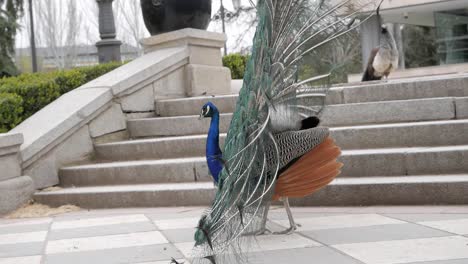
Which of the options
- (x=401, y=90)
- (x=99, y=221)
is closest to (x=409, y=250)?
(x=99, y=221)

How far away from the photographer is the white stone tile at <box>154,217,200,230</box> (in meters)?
5.15

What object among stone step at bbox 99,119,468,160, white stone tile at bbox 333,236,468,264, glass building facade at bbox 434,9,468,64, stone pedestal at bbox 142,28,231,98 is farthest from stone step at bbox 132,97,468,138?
glass building facade at bbox 434,9,468,64

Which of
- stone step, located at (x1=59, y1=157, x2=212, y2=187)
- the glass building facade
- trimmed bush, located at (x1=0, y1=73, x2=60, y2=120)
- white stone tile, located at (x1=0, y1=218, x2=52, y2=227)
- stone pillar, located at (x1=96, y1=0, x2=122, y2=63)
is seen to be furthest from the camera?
the glass building facade

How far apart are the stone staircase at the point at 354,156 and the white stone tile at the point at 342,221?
21.6 inches

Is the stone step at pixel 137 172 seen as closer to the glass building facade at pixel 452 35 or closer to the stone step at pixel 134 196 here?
the stone step at pixel 134 196

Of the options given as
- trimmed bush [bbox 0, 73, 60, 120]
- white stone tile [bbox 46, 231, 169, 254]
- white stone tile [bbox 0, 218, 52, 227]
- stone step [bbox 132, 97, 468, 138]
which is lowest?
white stone tile [bbox 0, 218, 52, 227]

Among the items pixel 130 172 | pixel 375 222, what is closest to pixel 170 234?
pixel 375 222

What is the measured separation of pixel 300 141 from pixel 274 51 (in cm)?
65

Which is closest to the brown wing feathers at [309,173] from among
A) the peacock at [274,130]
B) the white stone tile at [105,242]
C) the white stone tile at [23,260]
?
the peacock at [274,130]

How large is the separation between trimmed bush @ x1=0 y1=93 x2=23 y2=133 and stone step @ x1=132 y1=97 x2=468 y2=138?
2115 mm

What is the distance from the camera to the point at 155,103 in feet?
28.5

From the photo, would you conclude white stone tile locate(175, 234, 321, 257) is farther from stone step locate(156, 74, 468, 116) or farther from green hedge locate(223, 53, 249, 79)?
green hedge locate(223, 53, 249, 79)

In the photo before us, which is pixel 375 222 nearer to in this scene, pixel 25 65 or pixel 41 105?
pixel 41 105

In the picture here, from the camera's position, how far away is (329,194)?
18.5 ft
